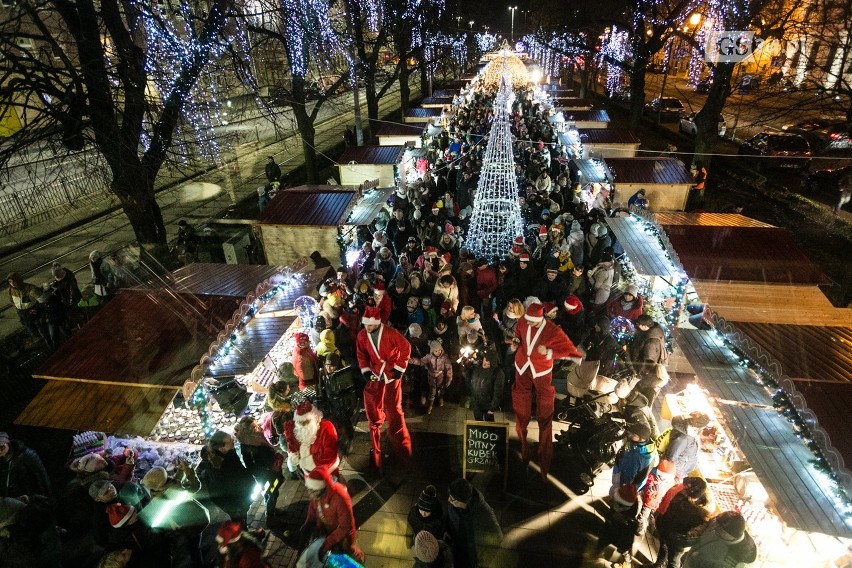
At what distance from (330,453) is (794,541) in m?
4.46

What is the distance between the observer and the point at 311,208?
1166 cm

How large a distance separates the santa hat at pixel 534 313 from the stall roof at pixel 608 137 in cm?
1439

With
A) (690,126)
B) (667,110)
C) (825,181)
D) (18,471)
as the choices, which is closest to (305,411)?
(18,471)

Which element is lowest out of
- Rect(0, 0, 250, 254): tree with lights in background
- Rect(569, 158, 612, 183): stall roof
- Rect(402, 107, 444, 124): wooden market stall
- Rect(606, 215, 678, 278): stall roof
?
Rect(606, 215, 678, 278): stall roof

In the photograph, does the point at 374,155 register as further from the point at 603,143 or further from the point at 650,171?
the point at 650,171

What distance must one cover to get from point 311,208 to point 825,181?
17950 mm

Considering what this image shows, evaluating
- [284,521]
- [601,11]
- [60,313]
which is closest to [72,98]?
[60,313]

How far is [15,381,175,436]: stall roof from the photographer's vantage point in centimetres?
506

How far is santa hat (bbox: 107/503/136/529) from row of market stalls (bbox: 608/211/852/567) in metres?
5.54

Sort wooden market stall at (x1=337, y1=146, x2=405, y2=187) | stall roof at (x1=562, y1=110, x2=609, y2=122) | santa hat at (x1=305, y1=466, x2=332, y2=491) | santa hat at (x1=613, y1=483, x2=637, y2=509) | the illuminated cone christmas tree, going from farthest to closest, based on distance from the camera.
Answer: stall roof at (x1=562, y1=110, x2=609, y2=122)
wooden market stall at (x1=337, y1=146, x2=405, y2=187)
the illuminated cone christmas tree
santa hat at (x1=613, y1=483, x2=637, y2=509)
santa hat at (x1=305, y1=466, x2=332, y2=491)

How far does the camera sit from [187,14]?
9.73 m

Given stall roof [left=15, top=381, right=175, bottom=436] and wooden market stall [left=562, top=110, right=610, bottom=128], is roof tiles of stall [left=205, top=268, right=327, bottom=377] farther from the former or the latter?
wooden market stall [left=562, top=110, right=610, bottom=128]

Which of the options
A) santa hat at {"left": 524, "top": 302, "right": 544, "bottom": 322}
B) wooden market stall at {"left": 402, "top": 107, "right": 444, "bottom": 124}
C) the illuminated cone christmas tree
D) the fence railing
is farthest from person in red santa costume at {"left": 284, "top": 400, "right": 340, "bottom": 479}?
wooden market stall at {"left": 402, "top": 107, "right": 444, "bottom": 124}

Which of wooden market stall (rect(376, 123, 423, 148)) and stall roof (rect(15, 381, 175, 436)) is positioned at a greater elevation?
wooden market stall (rect(376, 123, 423, 148))
